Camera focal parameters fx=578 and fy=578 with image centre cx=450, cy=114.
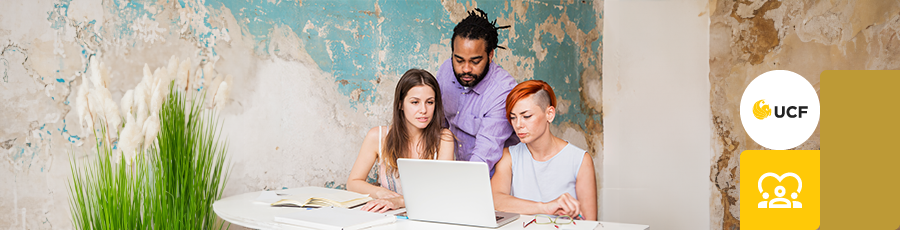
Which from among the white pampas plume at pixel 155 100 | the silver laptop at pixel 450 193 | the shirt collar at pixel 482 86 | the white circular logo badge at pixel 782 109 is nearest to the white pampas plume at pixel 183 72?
the white pampas plume at pixel 155 100

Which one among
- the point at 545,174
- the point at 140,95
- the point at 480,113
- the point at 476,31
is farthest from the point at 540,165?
the point at 140,95

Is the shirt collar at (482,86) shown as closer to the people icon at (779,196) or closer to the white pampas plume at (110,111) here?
the people icon at (779,196)

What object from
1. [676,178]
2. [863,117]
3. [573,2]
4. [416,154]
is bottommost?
[676,178]

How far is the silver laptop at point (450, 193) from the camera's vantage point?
186 centimetres

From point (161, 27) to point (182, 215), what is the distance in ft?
2.91

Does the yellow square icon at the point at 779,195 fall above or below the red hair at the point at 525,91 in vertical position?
below

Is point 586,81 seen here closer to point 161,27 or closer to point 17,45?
point 161,27

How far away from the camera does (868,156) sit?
81.0 inches

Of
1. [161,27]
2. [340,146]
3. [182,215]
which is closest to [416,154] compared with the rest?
[340,146]

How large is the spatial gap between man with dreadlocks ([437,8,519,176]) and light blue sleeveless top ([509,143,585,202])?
0.45ft

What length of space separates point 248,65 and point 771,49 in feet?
10.6

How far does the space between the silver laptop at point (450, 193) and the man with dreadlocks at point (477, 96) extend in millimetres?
A: 967

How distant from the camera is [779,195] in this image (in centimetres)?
242

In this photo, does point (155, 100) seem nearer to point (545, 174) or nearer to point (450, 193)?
point (450, 193)
